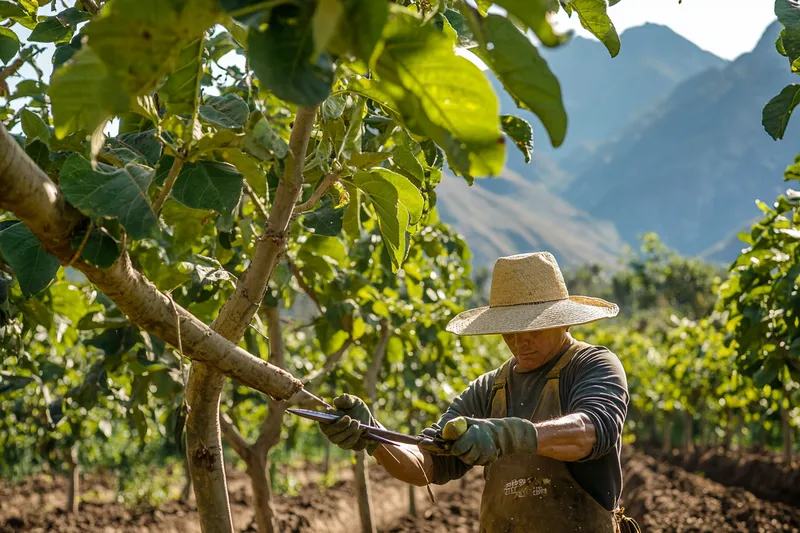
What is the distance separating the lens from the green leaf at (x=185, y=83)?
1126 mm

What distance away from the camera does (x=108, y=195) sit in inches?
45.2

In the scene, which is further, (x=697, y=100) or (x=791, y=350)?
(x=697, y=100)

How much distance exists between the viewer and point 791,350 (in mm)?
3176

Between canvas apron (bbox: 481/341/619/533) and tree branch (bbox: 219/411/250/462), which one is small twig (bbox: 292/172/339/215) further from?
tree branch (bbox: 219/411/250/462)

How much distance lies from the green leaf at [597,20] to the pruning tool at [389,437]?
3.17ft

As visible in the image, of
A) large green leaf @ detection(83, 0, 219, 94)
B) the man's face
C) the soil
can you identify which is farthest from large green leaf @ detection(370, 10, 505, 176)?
the soil

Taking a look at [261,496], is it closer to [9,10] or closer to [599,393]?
[599,393]

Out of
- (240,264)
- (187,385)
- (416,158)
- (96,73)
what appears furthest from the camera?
(240,264)

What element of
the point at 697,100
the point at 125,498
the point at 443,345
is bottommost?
the point at 125,498

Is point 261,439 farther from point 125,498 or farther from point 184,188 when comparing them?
point 125,498

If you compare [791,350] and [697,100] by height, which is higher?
[697,100]

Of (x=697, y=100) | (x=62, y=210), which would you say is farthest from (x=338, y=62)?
(x=697, y=100)

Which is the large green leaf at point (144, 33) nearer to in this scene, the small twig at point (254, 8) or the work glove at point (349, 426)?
the small twig at point (254, 8)

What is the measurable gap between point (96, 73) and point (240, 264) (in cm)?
224
